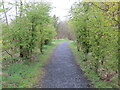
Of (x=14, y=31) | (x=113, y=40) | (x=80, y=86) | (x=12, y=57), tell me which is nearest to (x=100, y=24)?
(x=113, y=40)

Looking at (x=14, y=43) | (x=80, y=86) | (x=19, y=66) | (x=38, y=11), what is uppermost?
(x=38, y=11)

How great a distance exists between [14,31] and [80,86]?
5.22 meters

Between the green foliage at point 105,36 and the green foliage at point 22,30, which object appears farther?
the green foliage at point 22,30

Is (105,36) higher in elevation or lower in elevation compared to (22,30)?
lower

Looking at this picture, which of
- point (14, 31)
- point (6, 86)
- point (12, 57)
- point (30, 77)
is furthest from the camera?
point (12, 57)

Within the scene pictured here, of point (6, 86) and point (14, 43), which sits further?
point (14, 43)

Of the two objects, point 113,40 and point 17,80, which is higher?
point 113,40

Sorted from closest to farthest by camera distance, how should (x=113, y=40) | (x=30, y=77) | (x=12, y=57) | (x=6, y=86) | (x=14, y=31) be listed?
(x=113, y=40) < (x=6, y=86) < (x=30, y=77) < (x=14, y=31) < (x=12, y=57)

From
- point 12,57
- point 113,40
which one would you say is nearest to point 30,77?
point 12,57

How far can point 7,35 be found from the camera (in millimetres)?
7480

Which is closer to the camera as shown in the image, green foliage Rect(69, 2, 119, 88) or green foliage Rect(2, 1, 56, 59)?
green foliage Rect(69, 2, 119, 88)

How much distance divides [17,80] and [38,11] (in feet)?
17.1

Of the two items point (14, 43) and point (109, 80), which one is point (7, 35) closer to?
point (14, 43)

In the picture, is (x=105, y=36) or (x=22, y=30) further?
(x=22, y=30)
